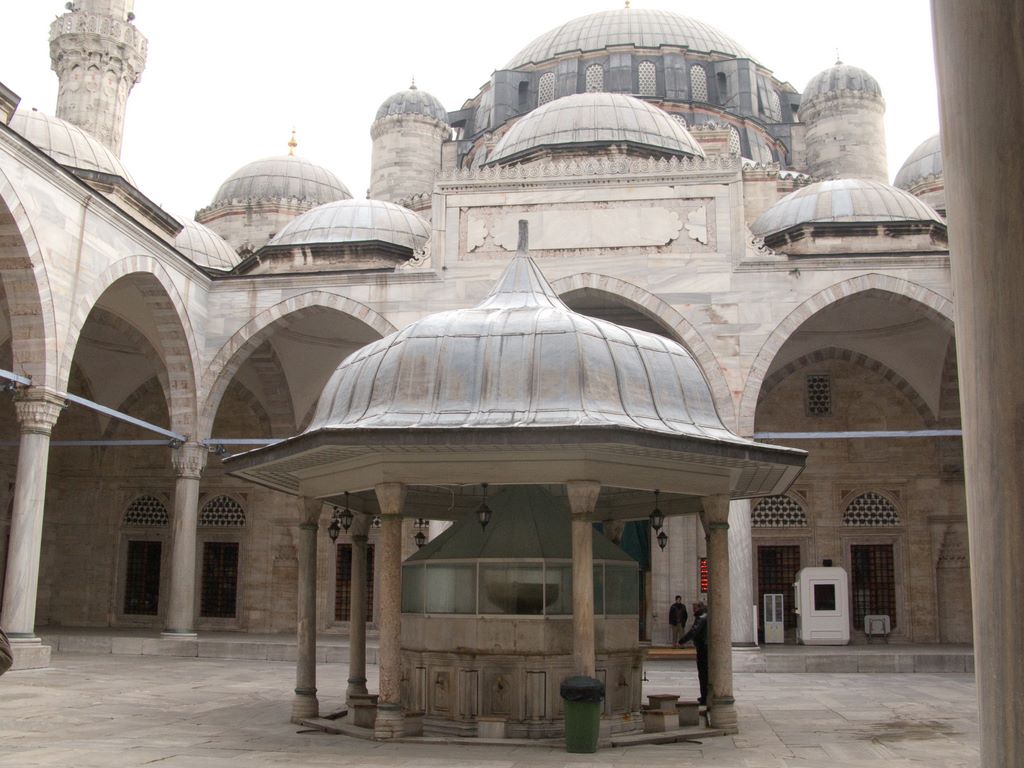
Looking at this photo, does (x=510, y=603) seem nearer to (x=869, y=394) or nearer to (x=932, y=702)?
(x=932, y=702)

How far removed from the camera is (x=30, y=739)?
6863 mm

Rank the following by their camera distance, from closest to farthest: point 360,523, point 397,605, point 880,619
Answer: point 397,605 → point 360,523 → point 880,619

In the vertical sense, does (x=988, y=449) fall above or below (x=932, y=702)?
above

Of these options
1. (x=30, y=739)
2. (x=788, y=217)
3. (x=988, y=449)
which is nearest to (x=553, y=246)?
(x=788, y=217)

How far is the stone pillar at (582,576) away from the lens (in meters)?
6.55

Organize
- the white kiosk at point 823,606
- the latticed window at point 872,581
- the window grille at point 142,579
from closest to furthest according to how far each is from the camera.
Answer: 1. the white kiosk at point 823,606
2. the latticed window at point 872,581
3. the window grille at point 142,579

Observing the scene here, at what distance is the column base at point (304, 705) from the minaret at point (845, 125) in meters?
20.0

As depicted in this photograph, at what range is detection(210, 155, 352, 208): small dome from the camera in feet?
83.1

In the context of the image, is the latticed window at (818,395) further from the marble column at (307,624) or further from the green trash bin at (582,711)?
the green trash bin at (582,711)

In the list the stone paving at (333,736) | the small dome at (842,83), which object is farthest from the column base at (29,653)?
the small dome at (842,83)

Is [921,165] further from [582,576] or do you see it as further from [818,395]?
[582,576]

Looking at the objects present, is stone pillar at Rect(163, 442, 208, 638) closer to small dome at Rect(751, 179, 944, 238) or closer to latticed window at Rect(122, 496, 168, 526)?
latticed window at Rect(122, 496, 168, 526)

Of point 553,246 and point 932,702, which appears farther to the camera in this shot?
point 553,246

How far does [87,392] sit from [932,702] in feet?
50.0
